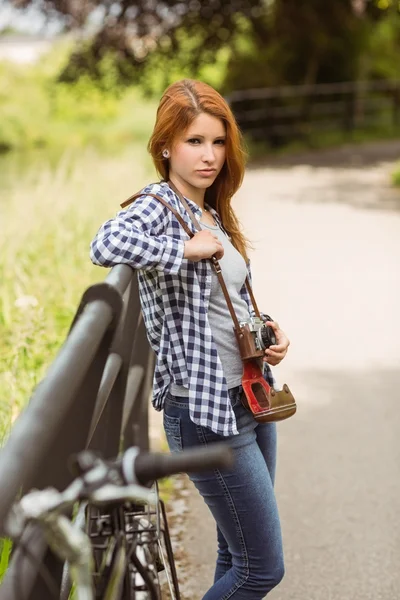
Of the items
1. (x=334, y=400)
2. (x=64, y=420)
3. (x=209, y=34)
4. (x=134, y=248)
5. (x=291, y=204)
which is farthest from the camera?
(x=209, y=34)

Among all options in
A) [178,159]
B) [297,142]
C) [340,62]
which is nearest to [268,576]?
[178,159]

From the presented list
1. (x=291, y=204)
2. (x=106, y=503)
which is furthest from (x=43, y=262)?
(x=291, y=204)

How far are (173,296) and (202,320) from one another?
0.33 feet

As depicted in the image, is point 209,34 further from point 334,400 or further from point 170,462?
point 170,462

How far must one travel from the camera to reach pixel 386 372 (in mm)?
6711

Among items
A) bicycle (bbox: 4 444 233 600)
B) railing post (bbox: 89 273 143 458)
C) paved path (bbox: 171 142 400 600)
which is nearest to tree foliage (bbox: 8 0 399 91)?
paved path (bbox: 171 142 400 600)

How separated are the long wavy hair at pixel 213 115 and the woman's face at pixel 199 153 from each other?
0.02 m

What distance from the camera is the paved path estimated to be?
162 inches

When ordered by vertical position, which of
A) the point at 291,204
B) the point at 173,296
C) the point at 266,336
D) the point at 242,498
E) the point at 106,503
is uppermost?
the point at 291,204

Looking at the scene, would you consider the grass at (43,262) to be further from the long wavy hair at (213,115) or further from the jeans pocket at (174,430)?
the long wavy hair at (213,115)

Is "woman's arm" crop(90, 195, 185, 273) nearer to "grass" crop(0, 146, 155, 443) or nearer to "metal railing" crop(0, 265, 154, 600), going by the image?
"metal railing" crop(0, 265, 154, 600)

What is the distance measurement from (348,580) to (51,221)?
594 cm

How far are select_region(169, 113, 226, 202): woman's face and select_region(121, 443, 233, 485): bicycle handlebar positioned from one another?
1.36 m

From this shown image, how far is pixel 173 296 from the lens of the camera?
8.61 ft
